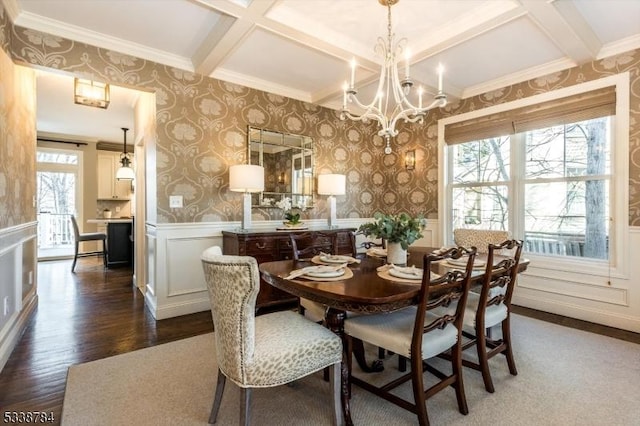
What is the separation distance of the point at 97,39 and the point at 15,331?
2.52m

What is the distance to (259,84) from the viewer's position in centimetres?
373

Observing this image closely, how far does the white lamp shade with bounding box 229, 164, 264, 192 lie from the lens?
3.28m

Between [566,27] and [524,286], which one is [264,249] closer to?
[524,286]

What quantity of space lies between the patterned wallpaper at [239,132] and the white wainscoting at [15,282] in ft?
3.63

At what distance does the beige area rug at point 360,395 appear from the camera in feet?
5.57

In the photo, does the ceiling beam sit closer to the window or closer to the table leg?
the window

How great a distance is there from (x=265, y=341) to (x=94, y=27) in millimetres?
2909

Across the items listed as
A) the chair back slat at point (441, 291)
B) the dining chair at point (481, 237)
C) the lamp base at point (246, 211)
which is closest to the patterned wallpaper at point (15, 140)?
Answer: the lamp base at point (246, 211)

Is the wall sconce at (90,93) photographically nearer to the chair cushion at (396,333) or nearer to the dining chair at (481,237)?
the chair cushion at (396,333)

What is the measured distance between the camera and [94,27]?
2660 millimetres


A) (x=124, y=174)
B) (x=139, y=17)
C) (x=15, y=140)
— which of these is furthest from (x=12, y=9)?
(x=124, y=174)

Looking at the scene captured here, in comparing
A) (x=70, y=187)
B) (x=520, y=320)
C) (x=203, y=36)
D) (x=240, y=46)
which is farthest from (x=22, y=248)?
(x=70, y=187)

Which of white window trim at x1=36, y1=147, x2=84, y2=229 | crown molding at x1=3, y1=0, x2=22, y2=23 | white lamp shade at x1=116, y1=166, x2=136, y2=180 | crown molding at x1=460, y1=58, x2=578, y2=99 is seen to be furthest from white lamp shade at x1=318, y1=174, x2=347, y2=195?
white window trim at x1=36, y1=147, x2=84, y2=229

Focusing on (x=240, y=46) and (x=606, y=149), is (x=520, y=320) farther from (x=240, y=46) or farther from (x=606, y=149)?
(x=240, y=46)
